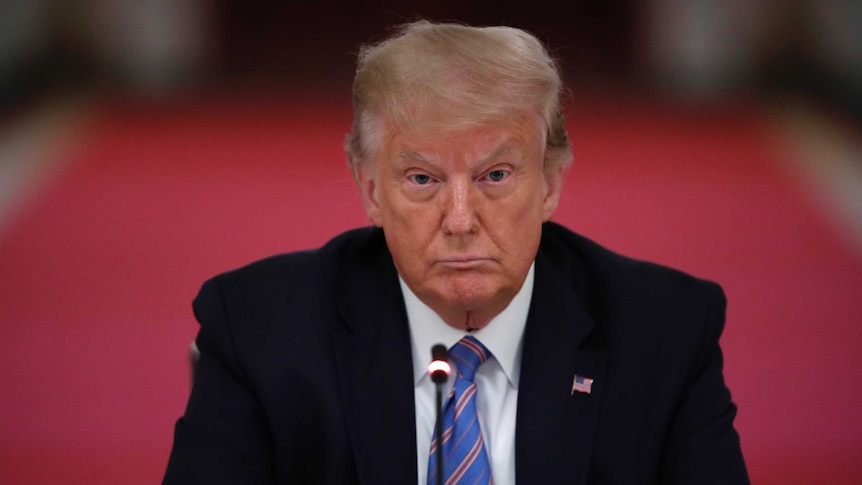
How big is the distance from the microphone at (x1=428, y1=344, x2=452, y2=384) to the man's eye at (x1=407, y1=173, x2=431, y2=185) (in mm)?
404

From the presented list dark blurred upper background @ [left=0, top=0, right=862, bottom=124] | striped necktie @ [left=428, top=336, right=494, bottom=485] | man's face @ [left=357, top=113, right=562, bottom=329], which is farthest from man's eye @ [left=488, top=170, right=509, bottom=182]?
dark blurred upper background @ [left=0, top=0, right=862, bottom=124]

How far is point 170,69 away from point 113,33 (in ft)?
1.51

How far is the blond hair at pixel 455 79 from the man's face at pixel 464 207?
3 cm

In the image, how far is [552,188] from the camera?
2.18m

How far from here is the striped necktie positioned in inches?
77.6

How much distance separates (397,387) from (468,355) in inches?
5.3

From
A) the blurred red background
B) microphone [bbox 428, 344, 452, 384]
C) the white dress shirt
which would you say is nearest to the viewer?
microphone [bbox 428, 344, 452, 384]

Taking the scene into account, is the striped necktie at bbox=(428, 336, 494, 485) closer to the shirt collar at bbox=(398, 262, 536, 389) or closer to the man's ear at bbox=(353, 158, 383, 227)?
the shirt collar at bbox=(398, 262, 536, 389)

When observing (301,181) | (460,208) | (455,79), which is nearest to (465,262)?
(460,208)

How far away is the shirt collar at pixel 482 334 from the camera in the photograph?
2.15 meters

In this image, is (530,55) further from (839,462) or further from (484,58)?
(839,462)

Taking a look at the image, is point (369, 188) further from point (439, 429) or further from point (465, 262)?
point (439, 429)

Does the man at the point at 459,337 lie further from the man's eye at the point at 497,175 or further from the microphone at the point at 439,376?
the microphone at the point at 439,376

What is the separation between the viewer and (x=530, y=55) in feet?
6.64
